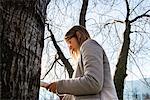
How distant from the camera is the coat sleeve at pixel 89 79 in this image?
66.9 inches

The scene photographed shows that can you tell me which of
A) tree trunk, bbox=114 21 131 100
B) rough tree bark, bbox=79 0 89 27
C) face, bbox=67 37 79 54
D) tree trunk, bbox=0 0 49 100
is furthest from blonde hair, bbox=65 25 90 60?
rough tree bark, bbox=79 0 89 27

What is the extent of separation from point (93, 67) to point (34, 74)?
541mm

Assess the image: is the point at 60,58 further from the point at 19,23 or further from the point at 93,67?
the point at 19,23

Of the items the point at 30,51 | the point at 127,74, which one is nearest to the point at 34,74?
the point at 30,51

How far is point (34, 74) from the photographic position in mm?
1238

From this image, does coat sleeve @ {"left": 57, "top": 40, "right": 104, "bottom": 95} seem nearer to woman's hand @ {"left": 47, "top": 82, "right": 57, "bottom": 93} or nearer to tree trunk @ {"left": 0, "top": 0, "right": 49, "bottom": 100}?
woman's hand @ {"left": 47, "top": 82, "right": 57, "bottom": 93}

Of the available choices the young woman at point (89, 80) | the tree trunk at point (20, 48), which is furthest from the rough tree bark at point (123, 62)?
the tree trunk at point (20, 48)

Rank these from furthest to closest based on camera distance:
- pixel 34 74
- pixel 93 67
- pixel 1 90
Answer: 1. pixel 93 67
2. pixel 34 74
3. pixel 1 90

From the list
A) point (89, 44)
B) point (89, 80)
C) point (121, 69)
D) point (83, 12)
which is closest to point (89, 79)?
point (89, 80)

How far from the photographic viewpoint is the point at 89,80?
66.6 inches

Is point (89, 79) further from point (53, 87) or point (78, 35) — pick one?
point (78, 35)

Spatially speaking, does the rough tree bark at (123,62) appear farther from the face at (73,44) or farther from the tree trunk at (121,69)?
the face at (73,44)

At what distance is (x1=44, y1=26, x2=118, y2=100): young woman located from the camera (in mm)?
1706

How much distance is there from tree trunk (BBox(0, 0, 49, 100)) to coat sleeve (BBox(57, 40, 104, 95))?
471mm
